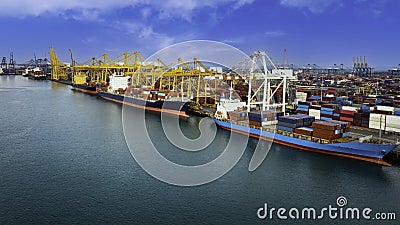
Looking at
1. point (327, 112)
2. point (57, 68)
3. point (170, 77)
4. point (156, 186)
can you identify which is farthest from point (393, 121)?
point (57, 68)

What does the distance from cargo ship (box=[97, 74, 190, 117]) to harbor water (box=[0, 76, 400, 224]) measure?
6.82m

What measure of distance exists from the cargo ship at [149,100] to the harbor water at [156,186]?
6.82m

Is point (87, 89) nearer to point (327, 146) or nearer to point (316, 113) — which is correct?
point (316, 113)

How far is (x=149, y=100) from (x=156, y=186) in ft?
48.1

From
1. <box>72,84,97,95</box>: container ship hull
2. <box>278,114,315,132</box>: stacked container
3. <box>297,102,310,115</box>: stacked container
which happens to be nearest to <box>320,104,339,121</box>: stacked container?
<box>297,102,310,115</box>: stacked container

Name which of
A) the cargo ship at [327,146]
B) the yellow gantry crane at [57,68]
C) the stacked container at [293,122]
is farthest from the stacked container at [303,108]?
the yellow gantry crane at [57,68]

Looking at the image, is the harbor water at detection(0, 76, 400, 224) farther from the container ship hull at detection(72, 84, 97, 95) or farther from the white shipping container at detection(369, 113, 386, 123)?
the container ship hull at detection(72, 84, 97, 95)

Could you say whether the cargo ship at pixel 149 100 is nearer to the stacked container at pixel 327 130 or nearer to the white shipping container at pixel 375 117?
the stacked container at pixel 327 130

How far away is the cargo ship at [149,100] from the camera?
20.5 m

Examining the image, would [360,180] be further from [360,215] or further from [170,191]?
[170,191]

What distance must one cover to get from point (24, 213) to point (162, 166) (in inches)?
161

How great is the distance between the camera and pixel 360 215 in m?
7.28

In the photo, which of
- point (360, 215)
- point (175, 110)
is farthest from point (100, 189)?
point (175, 110)

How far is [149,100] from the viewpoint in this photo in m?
22.9
